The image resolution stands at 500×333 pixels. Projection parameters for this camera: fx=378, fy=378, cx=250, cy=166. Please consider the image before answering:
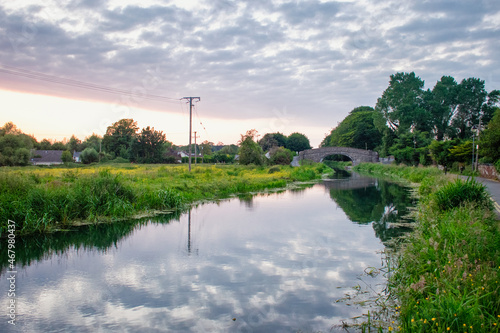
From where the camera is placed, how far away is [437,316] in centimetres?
444

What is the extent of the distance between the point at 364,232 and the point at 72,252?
28.9ft

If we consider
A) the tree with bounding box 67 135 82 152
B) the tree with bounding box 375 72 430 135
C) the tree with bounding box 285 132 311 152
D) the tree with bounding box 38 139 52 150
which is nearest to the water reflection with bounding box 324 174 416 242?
the tree with bounding box 375 72 430 135

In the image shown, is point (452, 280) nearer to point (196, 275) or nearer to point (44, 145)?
point (196, 275)

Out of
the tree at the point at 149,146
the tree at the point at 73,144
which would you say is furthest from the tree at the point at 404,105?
the tree at the point at 73,144

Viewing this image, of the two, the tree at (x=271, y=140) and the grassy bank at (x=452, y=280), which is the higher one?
the tree at (x=271, y=140)

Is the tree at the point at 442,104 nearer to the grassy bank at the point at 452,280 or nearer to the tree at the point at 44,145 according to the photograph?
the grassy bank at the point at 452,280

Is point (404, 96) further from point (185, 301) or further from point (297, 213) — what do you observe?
point (185, 301)

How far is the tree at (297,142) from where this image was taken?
335 feet

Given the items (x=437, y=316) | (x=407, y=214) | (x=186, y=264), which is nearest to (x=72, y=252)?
(x=186, y=264)

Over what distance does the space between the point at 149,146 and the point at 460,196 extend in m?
55.6

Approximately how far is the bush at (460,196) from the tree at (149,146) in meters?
53.4

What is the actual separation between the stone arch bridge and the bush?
197ft

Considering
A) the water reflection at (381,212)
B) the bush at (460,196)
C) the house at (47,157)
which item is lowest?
the water reflection at (381,212)

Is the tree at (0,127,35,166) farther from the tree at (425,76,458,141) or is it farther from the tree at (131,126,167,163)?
the tree at (425,76,458,141)
